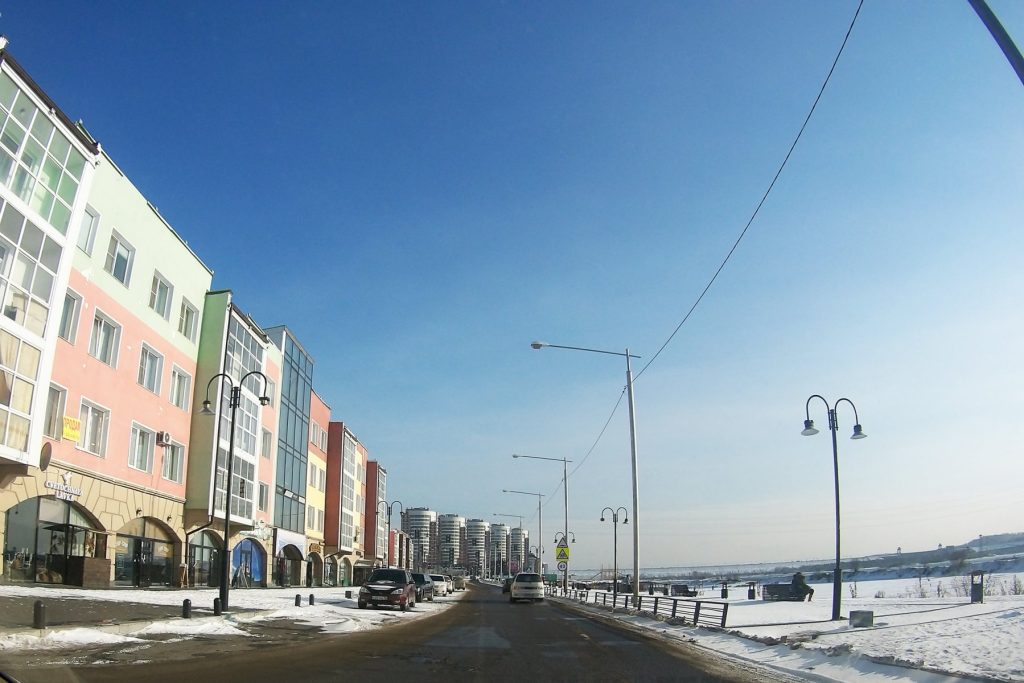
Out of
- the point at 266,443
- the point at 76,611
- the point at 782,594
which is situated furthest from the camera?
the point at 782,594

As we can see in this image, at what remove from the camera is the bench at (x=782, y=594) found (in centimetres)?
4603

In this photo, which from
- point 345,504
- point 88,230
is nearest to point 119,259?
point 88,230

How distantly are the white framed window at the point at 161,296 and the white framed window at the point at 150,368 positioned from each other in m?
1.94

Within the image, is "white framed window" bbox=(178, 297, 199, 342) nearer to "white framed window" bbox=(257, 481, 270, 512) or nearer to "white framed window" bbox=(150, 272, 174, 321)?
"white framed window" bbox=(150, 272, 174, 321)

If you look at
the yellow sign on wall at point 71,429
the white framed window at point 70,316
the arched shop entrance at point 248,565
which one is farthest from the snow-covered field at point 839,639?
the arched shop entrance at point 248,565

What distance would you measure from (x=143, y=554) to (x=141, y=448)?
4.47 metres

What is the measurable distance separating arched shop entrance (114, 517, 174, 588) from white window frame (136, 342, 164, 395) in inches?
215

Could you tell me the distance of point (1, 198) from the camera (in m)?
20.9

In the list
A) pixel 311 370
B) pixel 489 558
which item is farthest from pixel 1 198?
pixel 489 558

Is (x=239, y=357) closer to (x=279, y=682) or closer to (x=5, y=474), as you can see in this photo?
(x=5, y=474)

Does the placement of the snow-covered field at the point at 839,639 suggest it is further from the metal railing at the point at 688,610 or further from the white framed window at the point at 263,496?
the white framed window at the point at 263,496

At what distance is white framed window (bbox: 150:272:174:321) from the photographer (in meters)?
33.1

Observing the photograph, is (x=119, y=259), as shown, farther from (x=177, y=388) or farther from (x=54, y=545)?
(x=54, y=545)

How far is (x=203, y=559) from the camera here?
3847 cm
